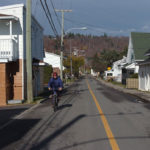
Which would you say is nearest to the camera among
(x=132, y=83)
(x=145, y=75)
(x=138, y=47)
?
(x=145, y=75)

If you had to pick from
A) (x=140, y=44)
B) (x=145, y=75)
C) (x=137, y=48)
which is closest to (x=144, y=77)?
(x=145, y=75)

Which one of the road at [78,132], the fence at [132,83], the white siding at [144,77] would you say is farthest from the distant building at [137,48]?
the road at [78,132]

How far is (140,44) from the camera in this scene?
36.8 meters

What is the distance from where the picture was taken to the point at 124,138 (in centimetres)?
664

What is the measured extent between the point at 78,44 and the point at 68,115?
89.0 meters

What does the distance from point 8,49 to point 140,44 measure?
25.5 meters

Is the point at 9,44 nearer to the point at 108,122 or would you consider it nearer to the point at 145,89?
the point at 108,122

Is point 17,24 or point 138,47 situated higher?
point 138,47

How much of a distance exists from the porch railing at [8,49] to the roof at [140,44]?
22220mm

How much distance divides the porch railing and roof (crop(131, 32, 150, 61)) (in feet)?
72.9

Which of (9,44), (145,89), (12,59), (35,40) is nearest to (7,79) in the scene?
(12,59)

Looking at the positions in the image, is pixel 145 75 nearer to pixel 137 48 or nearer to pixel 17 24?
pixel 137 48

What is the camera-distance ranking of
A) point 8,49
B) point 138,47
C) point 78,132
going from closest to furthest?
point 78,132 → point 8,49 → point 138,47

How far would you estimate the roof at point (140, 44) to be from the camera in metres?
34.8
